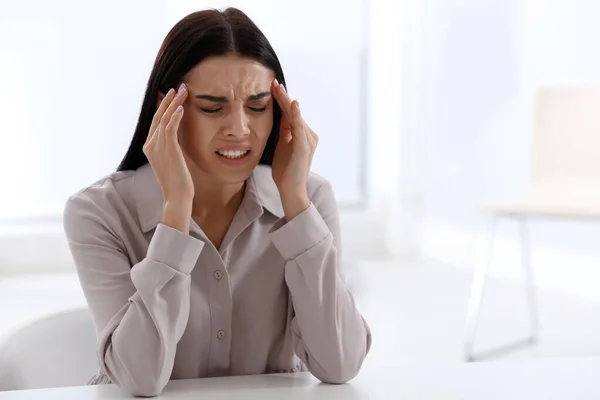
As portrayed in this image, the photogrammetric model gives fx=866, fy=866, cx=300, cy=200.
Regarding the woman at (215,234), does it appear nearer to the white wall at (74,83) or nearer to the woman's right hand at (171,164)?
the woman's right hand at (171,164)

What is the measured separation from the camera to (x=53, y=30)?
4551mm

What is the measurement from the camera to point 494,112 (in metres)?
4.82

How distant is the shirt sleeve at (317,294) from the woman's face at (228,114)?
12 centimetres

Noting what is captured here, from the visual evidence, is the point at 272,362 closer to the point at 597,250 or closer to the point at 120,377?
the point at 120,377

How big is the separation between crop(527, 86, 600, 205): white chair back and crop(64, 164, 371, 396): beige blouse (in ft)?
6.96

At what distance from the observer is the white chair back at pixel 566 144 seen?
3297 millimetres

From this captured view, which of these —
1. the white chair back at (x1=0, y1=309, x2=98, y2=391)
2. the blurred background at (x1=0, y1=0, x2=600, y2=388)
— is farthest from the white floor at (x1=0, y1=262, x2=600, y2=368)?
the white chair back at (x1=0, y1=309, x2=98, y2=391)

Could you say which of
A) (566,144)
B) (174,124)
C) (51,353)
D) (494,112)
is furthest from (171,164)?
(494,112)

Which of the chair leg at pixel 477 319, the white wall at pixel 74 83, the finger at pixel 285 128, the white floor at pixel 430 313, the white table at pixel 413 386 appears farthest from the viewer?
the white wall at pixel 74 83

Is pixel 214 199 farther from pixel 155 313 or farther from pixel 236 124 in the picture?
pixel 155 313

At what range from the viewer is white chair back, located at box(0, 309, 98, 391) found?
1303 mm

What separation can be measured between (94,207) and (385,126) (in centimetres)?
406

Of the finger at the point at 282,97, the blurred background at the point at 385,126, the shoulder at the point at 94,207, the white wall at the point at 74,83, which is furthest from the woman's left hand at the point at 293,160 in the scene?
the white wall at the point at 74,83

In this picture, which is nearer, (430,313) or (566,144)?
(566,144)
